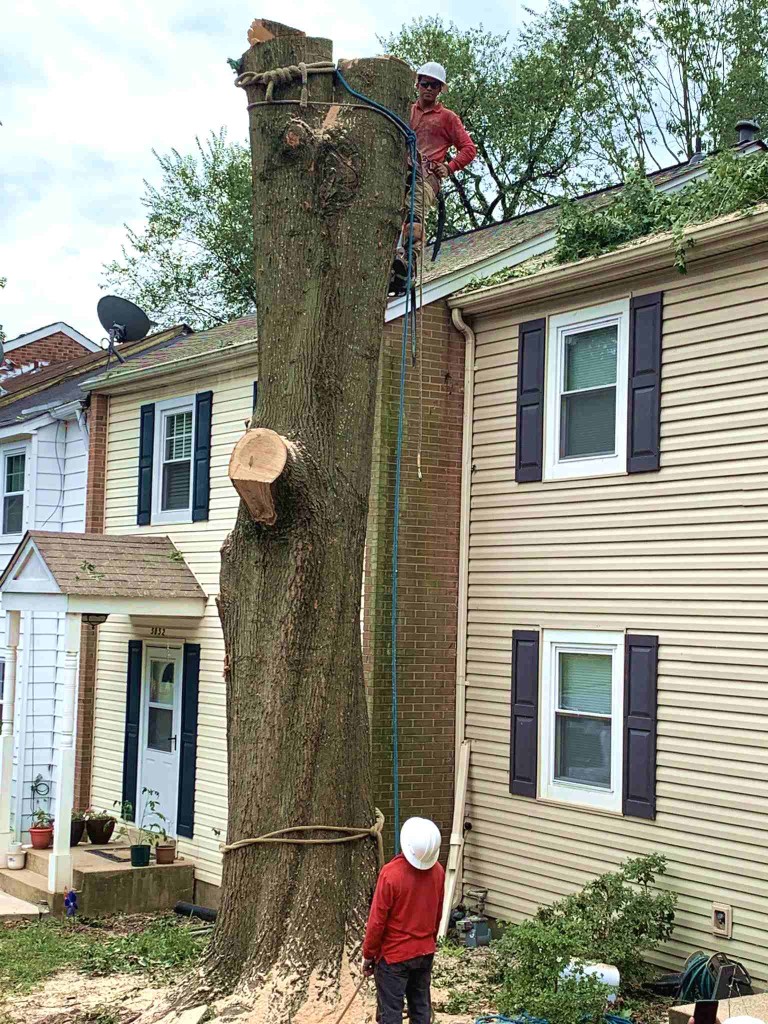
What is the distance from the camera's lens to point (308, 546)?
22.6 feet

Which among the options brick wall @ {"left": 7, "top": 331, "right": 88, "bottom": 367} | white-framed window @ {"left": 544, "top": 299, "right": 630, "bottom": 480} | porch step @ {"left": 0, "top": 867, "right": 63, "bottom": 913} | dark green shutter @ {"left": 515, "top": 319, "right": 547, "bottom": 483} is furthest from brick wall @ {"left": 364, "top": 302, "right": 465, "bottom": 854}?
brick wall @ {"left": 7, "top": 331, "right": 88, "bottom": 367}

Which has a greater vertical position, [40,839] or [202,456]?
[202,456]

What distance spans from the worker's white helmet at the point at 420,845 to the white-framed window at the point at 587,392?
4.76 meters

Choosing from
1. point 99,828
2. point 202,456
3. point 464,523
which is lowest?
point 99,828

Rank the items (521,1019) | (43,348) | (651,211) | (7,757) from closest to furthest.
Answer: (521,1019) → (651,211) → (7,757) → (43,348)

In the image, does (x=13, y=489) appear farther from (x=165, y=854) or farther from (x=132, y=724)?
(x=165, y=854)

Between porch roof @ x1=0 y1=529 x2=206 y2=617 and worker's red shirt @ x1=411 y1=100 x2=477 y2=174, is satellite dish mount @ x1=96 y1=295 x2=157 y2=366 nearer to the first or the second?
porch roof @ x1=0 y1=529 x2=206 y2=617

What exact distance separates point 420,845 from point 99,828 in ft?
30.8

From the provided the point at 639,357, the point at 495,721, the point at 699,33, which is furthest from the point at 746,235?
the point at 699,33

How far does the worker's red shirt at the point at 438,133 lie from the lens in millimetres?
9562

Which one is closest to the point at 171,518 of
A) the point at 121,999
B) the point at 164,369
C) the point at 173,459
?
the point at 173,459

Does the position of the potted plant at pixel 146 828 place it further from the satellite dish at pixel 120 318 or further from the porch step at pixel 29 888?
the satellite dish at pixel 120 318

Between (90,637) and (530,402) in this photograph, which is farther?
(90,637)

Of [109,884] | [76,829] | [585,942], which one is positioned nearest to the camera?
[585,942]
